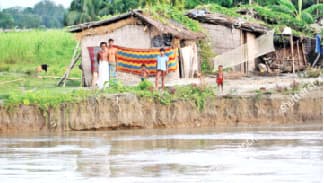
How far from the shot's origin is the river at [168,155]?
12.6 metres

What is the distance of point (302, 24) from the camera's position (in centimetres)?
3500

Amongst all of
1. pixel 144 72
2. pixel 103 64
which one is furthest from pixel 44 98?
pixel 144 72

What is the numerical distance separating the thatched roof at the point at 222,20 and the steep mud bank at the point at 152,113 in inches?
307

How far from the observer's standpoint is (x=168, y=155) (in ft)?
50.1

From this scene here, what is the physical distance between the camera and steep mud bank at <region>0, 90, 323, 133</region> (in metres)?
20.6

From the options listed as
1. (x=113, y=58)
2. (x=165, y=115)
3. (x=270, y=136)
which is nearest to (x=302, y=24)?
(x=113, y=58)

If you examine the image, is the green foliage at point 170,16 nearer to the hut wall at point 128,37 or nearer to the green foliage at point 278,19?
the hut wall at point 128,37

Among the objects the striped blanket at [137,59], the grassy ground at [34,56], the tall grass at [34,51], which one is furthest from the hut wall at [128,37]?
the tall grass at [34,51]

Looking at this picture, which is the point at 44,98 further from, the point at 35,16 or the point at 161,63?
the point at 35,16

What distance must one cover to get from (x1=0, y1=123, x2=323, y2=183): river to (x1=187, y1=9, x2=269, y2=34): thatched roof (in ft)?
29.8

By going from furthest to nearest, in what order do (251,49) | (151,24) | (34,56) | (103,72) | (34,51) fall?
1. (34,51)
2. (34,56)
3. (251,49)
4. (151,24)
5. (103,72)

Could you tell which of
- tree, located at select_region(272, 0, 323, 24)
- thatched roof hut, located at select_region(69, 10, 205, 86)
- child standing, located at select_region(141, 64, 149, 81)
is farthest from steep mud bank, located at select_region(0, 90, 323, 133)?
tree, located at select_region(272, 0, 323, 24)

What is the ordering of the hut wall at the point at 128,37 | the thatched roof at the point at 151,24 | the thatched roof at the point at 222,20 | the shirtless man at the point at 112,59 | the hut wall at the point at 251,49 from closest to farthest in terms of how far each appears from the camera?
1. the shirtless man at the point at 112,59
2. the thatched roof at the point at 151,24
3. the hut wall at the point at 128,37
4. the thatched roof at the point at 222,20
5. the hut wall at the point at 251,49

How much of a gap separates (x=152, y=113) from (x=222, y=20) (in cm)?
912
